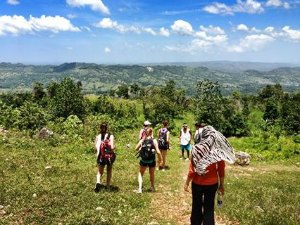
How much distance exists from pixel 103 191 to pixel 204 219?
6244 millimetres

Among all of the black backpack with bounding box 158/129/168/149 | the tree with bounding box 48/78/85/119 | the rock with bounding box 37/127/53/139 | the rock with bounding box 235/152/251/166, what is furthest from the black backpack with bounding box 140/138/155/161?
Answer: the tree with bounding box 48/78/85/119

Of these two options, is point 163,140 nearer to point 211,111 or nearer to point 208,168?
point 208,168

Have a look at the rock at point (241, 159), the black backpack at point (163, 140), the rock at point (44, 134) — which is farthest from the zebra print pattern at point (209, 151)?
the rock at point (44, 134)

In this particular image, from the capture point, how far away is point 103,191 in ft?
47.2

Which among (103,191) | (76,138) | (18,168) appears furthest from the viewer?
(76,138)

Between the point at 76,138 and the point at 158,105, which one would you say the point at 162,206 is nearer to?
the point at 76,138

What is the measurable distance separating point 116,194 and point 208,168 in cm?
607

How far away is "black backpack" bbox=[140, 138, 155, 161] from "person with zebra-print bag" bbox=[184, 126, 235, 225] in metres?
5.19

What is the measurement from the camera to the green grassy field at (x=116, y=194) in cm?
1155

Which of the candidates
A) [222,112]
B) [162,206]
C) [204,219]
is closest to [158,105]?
[222,112]

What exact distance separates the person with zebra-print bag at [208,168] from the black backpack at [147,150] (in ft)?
17.0

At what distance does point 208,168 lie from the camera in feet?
28.0

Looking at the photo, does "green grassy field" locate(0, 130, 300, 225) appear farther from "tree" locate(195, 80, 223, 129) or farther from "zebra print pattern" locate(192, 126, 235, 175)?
"tree" locate(195, 80, 223, 129)

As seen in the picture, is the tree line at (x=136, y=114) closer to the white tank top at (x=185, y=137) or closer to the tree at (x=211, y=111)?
the tree at (x=211, y=111)
